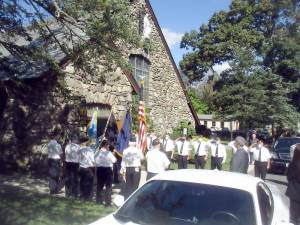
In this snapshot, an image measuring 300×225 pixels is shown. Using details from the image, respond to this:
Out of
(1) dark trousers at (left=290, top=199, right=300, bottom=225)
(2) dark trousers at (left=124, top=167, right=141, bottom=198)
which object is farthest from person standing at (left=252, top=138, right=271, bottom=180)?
(1) dark trousers at (left=290, top=199, right=300, bottom=225)

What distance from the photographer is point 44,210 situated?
9422 mm

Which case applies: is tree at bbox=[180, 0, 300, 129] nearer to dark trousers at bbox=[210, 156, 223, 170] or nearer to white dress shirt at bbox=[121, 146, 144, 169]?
dark trousers at bbox=[210, 156, 223, 170]

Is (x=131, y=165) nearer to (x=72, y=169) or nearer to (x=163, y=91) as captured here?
(x=72, y=169)

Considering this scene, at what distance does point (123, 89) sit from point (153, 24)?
30.4 feet

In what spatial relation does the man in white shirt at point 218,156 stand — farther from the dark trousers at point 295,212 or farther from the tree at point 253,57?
the tree at point 253,57

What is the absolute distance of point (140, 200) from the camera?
559 cm

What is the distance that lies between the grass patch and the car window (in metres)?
3.78

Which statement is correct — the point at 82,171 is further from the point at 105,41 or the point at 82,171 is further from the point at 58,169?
the point at 105,41

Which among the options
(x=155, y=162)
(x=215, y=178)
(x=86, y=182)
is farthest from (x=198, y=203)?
(x=86, y=182)

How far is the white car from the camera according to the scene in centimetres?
516

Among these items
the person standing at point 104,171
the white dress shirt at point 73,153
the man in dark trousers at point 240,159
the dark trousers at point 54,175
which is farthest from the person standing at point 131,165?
the man in dark trousers at point 240,159

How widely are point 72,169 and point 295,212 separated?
20.5 ft

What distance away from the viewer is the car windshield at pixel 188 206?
517 cm

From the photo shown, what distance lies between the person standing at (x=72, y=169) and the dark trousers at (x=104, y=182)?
910mm
